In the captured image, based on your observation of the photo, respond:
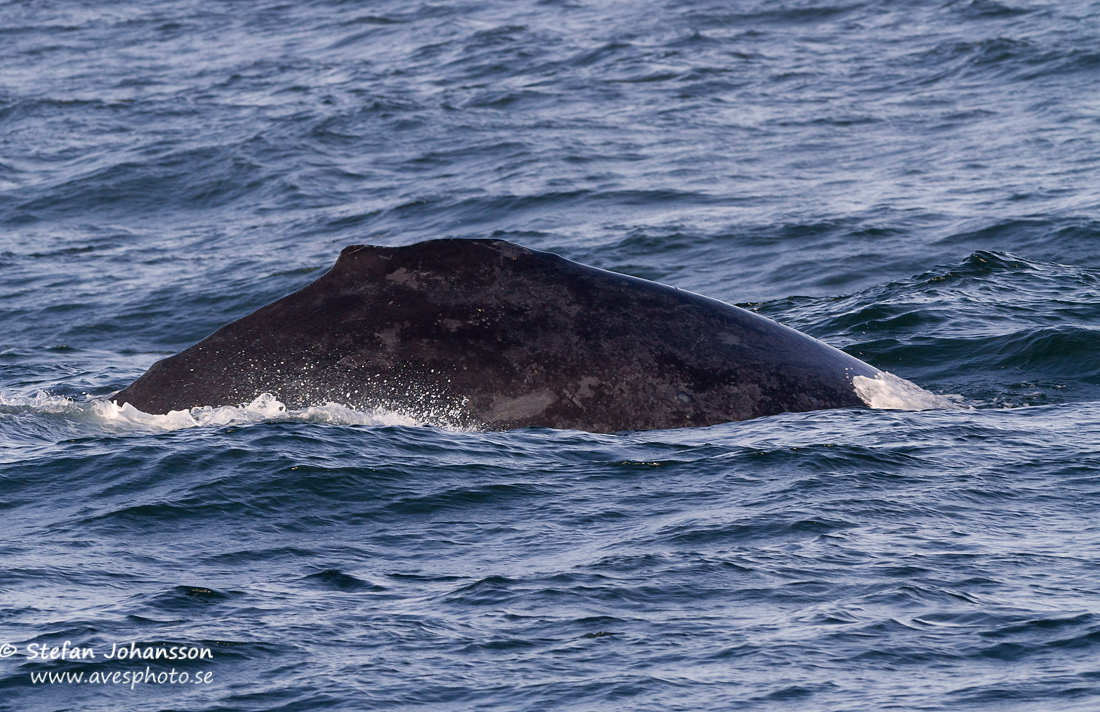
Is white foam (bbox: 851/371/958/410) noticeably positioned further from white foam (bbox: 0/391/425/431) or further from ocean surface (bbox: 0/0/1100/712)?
white foam (bbox: 0/391/425/431)

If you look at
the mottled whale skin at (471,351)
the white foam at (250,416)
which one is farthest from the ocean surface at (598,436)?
the mottled whale skin at (471,351)

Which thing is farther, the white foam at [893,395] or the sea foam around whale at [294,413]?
the white foam at [893,395]

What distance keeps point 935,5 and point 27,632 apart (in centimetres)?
2649

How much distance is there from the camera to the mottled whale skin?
319 inches

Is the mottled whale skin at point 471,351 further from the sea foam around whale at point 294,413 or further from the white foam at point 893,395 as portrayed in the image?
the white foam at point 893,395

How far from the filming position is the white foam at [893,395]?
8.91 metres

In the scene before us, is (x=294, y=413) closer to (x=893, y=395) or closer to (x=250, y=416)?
(x=250, y=416)

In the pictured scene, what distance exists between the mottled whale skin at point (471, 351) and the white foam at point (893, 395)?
82 cm

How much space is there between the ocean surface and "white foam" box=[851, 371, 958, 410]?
261mm

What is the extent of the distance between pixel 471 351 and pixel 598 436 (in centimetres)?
84

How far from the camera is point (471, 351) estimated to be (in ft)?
26.7

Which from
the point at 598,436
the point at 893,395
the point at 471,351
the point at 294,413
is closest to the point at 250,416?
the point at 294,413

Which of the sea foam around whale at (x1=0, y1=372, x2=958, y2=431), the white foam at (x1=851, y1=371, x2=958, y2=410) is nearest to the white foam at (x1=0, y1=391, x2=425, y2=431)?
the sea foam around whale at (x1=0, y1=372, x2=958, y2=431)

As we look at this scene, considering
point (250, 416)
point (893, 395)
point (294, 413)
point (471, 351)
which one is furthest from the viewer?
point (893, 395)
